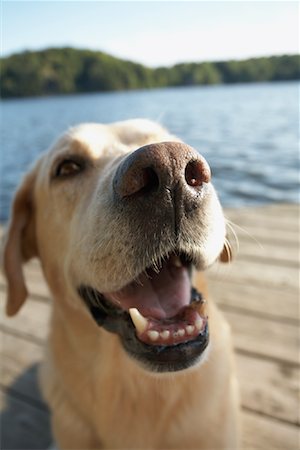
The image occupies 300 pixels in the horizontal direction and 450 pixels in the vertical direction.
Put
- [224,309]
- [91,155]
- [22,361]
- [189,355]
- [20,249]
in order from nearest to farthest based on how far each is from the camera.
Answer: [189,355], [91,155], [20,249], [22,361], [224,309]

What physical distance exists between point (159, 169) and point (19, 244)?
1.44 metres

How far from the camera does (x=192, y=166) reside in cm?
126

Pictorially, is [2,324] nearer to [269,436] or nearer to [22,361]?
[22,361]

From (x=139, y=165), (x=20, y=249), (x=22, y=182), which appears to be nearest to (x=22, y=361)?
(x=20, y=249)

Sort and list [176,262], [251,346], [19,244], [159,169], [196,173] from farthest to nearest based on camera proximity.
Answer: [251,346] → [19,244] → [176,262] → [196,173] → [159,169]

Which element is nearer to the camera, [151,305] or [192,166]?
[192,166]

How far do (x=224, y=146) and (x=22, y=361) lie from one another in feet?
41.0

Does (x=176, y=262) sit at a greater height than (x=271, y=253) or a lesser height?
greater

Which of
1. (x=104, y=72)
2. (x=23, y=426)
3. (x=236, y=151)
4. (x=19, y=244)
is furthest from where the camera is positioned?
(x=104, y=72)

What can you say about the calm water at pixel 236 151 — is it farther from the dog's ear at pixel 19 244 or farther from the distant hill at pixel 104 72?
the distant hill at pixel 104 72

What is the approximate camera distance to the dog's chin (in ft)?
5.04

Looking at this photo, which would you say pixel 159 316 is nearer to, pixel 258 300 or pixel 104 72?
pixel 258 300

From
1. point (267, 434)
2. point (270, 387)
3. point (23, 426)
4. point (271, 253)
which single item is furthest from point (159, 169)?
point (271, 253)

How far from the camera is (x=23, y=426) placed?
247cm
